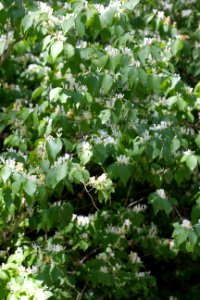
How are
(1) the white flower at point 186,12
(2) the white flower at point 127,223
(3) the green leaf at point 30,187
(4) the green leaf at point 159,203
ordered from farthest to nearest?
(1) the white flower at point 186,12
(2) the white flower at point 127,223
(4) the green leaf at point 159,203
(3) the green leaf at point 30,187

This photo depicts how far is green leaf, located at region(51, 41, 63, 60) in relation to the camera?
10.2 feet

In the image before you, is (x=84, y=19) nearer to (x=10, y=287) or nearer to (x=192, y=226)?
(x=192, y=226)

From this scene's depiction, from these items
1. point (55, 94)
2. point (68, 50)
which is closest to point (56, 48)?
point (68, 50)

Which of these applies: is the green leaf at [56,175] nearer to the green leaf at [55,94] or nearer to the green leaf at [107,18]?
the green leaf at [55,94]

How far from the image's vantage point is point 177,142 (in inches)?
134

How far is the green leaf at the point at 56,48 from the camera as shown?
3.12 m

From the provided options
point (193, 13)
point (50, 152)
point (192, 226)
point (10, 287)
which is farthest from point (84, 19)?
point (193, 13)

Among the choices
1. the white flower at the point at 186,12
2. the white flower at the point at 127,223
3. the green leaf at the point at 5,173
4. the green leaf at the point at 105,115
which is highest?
Result: the green leaf at the point at 5,173

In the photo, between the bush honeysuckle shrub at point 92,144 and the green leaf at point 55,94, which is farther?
the green leaf at point 55,94

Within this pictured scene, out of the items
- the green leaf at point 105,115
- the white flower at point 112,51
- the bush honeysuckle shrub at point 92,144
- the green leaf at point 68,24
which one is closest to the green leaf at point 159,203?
the bush honeysuckle shrub at point 92,144

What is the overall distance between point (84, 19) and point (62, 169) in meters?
0.83

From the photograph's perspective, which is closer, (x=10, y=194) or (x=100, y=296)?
(x=10, y=194)

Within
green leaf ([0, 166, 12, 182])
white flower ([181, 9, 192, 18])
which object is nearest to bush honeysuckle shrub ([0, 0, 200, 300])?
green leaf ([0, 166, 12, 182])

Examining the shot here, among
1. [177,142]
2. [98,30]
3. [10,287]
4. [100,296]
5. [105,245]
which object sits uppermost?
[98,30]
